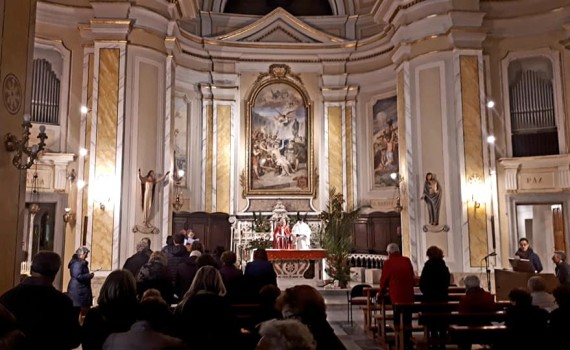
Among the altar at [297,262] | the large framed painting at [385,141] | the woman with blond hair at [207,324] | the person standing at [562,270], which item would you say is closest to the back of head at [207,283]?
the woman with blond hair at [207,324]

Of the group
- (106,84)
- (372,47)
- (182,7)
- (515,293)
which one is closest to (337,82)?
(372,47)

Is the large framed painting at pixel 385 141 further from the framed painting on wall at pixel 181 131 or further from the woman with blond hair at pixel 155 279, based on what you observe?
the woman with blond hair at pixel 155 279

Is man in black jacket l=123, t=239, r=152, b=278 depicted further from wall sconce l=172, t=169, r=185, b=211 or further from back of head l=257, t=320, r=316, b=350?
wall sconce l=172, t=169, r=185, b=211

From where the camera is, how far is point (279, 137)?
1845 cm

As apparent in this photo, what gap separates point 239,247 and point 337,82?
21.7 feet

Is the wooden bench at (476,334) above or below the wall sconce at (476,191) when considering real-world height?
below

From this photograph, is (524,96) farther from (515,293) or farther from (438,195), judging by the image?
(515,293)

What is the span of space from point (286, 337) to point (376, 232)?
14400 millimetres

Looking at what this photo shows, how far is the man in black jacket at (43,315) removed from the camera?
148 inches

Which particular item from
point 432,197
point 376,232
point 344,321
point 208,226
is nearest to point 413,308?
point 344,321

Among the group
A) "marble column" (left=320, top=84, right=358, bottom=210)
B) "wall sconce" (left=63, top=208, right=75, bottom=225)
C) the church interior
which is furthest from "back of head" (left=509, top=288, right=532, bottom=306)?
"marble column" (left=320, top=84, right=358, bottom=210)

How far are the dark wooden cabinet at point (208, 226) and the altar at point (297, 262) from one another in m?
2.55

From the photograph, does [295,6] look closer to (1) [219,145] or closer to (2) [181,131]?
(1) [219,145]

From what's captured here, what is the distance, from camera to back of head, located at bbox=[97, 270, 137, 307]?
12.3 feet
